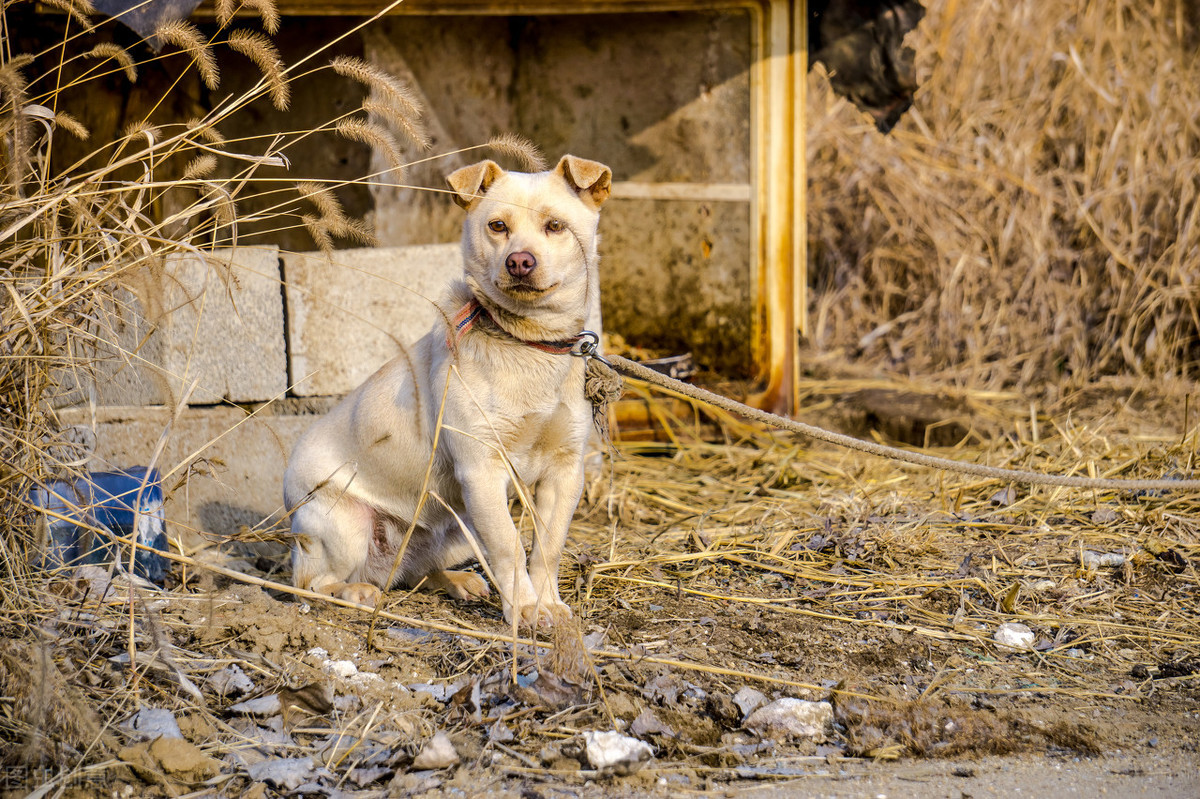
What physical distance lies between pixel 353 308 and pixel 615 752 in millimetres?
2638

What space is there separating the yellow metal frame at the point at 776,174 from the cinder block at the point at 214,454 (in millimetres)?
2613

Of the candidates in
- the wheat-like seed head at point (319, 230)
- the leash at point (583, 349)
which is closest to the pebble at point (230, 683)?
the leash at point (583, 349)

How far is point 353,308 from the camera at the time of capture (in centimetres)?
440

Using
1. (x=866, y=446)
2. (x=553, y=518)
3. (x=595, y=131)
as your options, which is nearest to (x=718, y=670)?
(x=553, y=518)

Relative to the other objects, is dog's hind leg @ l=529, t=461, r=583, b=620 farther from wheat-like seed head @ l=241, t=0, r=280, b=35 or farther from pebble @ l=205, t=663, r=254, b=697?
wheat-like seed head @ l=241, t=0, r=280, b=35

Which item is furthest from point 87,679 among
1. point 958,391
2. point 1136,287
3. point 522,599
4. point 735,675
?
point 1136,287

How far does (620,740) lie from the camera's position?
2.38 metres

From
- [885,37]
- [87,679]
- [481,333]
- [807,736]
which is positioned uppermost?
[885,37]

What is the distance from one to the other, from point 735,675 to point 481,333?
129cm

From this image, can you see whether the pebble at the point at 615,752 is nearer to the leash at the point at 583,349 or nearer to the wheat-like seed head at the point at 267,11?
the leash at the point at 583,349

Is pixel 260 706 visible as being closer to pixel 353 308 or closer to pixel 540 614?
pixel 540 614

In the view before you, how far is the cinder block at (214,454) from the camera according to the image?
4113 millimetres

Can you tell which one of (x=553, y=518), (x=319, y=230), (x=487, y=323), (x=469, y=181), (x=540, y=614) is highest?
(x=469, y=181)

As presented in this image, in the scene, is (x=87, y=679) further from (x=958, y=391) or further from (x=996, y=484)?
(x=958, y=391)
